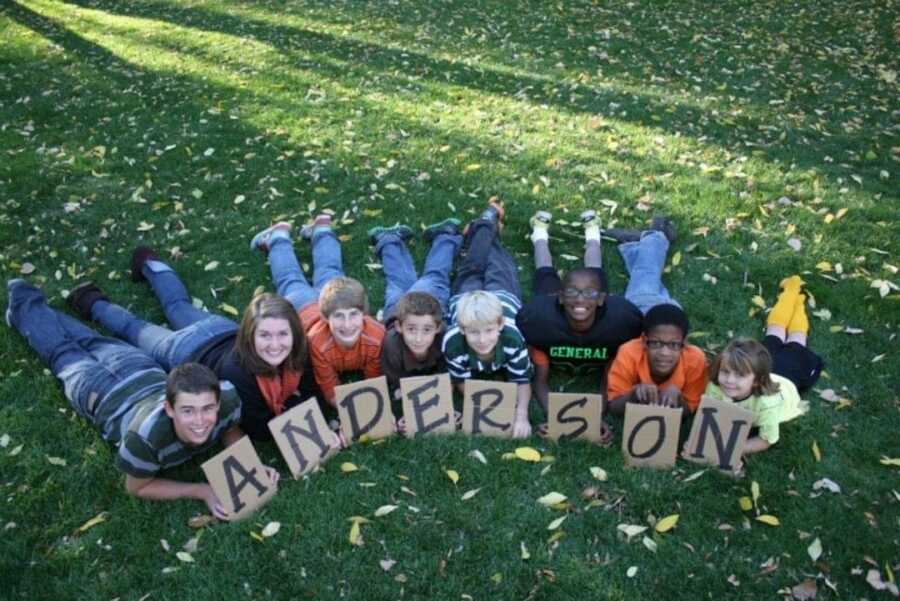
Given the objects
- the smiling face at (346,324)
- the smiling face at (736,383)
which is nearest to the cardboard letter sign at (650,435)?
the smiling face at (736,383)

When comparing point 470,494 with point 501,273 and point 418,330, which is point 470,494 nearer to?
point 418,330

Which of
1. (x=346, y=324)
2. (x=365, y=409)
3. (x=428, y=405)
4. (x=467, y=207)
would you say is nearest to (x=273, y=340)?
(x=346, y=324)

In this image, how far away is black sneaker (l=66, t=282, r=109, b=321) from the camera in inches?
216

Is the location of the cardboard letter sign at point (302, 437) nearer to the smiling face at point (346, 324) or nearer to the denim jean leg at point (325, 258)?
the smiling face at point (346, 324)

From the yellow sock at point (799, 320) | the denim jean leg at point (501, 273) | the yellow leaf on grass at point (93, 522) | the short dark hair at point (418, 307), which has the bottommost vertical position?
the yellow leaf on grass at point (93, 522)

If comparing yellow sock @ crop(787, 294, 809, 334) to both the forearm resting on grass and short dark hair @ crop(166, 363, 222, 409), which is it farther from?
short dark hair @ crop(166, 363, 222, 409)

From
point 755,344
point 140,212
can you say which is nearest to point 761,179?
point 755,344

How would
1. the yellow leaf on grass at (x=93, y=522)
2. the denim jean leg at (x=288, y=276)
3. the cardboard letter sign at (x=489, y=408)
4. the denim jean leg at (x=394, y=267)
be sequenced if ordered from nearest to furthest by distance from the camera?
1. the yellow leaf on grass at (x=93, y=522)
2. the cardboard letter sign at (x=489, y=408)
3. the denim jean leg at (x=288, y=276)
4. the denim jean leg at (x=394, y=267)

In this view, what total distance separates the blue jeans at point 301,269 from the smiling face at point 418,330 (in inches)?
48.1

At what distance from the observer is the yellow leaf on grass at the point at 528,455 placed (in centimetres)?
418

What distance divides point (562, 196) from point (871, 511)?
3.99m

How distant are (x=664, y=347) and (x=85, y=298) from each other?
169 inches

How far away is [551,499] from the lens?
155 inches

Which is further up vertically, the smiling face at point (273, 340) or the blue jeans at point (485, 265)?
the smiling face at point (273, 340)
